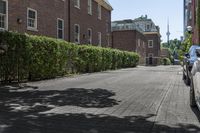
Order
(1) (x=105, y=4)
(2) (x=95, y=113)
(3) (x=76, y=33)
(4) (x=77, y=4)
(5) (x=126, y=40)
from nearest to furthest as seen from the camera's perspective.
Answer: (2) (x=95, y=113), (3) (x=76, y=33), (4) (x=77, y=4), (1) (x=105, y=4), (5) (x=126, y=40)

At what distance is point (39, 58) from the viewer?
1683 centimetres

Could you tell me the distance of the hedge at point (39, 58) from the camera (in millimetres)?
14703

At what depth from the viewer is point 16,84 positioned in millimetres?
14508

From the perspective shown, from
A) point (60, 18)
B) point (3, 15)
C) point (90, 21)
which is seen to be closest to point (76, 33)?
point (60, 18)

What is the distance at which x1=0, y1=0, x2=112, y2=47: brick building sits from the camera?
20688 millimetres

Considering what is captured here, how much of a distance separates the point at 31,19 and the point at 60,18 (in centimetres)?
446

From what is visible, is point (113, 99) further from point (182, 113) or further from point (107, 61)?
point (107, 61)

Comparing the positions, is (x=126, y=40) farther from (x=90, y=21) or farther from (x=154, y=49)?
(x=90, y=21)

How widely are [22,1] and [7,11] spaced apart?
1.81 m

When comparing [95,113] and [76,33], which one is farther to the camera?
[76,33]

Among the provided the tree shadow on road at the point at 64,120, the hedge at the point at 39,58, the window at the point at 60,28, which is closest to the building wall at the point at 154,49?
the window at the point at 60,28

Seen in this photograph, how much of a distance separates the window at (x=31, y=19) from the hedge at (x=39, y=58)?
3.02 metres

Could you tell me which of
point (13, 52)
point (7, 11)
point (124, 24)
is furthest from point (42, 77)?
point (124, 24)

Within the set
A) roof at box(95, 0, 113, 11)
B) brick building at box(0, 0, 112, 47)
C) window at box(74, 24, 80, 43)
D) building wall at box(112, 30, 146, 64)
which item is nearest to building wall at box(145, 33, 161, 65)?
building wall at box(112, 30, 146, 64)
